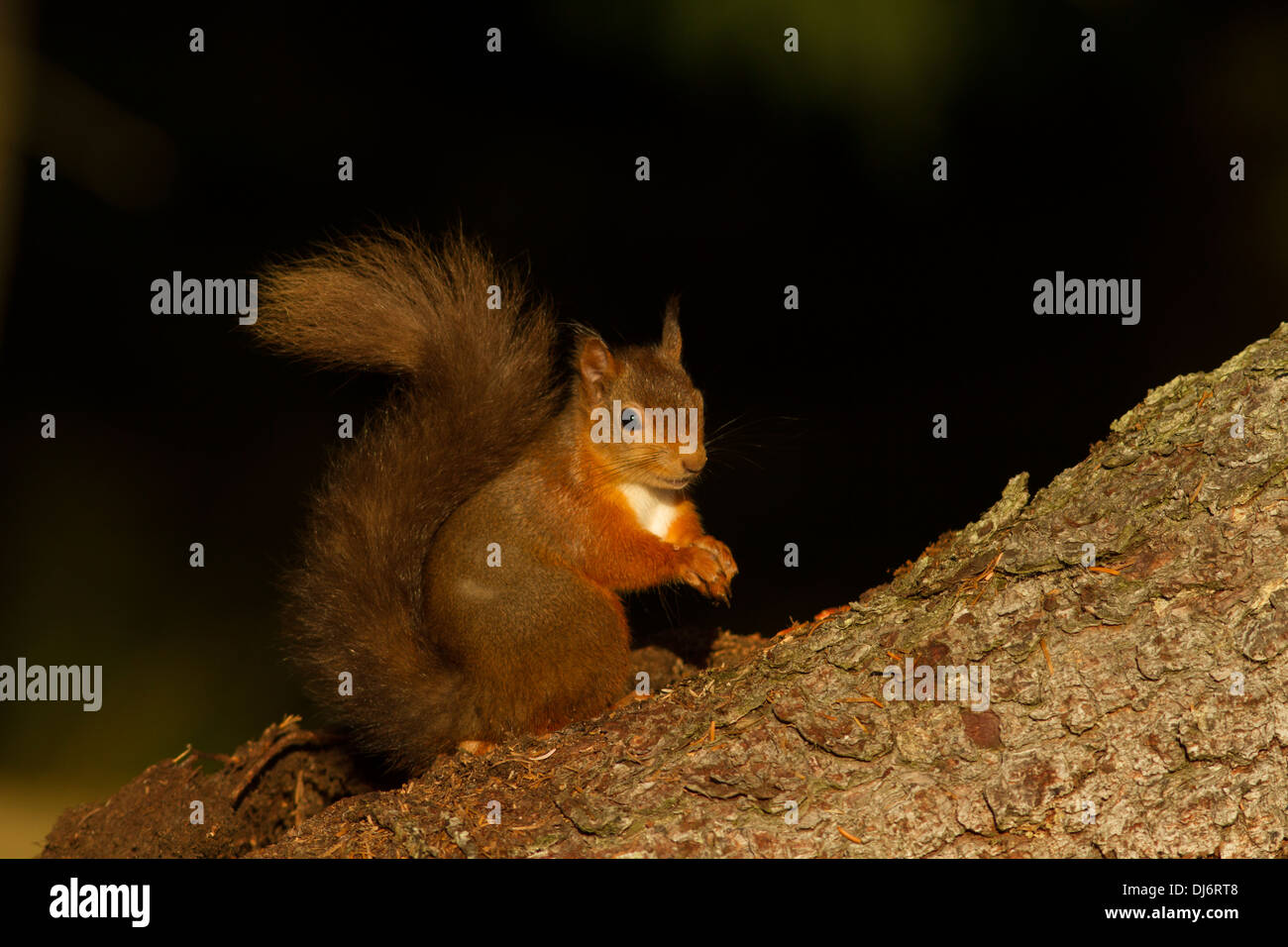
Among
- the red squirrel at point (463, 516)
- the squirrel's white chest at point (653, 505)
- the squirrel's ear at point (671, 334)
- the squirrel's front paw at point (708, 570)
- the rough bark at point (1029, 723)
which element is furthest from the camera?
the squirrel's ear at point (671, 334)

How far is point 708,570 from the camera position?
273cm

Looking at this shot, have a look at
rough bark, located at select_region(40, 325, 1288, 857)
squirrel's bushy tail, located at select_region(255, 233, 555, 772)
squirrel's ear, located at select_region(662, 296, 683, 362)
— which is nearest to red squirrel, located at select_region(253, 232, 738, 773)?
squirrel's bushy tail, located at select_region(255, 233, 555, 772)

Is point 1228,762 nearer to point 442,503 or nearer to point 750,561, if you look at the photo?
point 442,503

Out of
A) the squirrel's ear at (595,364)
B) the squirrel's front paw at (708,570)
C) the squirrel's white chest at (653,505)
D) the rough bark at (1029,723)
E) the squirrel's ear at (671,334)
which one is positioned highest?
the squirrel's ear at (671,334)

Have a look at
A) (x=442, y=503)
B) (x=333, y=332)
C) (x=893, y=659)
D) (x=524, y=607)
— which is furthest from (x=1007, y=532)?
(x=333, y=332)

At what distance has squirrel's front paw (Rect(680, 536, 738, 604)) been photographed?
272 centimetres

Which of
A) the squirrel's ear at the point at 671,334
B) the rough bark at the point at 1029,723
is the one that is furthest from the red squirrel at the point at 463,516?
the rough bark at the point at 1029,723

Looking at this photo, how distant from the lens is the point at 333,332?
250 cm

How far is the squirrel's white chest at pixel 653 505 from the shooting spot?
2.83 meters

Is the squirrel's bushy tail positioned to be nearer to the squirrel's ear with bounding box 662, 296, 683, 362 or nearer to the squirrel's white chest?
the squirrel's white chest

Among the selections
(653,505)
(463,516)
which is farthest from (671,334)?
(463,516)

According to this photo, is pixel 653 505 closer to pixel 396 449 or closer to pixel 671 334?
pixel 671 334

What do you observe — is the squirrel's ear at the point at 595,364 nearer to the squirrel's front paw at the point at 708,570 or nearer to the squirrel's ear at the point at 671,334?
the squirrel's ear at the point at 671,334

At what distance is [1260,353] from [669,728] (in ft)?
4.60
